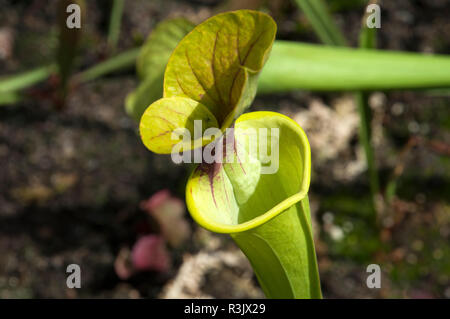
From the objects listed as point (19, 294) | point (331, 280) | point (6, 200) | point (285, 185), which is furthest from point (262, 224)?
point (6, 200)

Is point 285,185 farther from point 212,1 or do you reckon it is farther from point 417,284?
point 212,1

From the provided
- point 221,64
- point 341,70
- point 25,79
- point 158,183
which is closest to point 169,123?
point 221,64

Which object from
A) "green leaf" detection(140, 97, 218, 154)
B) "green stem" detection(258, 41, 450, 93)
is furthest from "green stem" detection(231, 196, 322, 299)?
"green stem" detection(258, 41, 450, 93)

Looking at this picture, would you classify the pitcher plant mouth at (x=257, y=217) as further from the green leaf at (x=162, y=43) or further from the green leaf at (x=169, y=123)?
the green leaf at (x=162, y=43)

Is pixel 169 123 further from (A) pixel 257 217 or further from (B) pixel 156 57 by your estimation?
(B) pixel 156 57

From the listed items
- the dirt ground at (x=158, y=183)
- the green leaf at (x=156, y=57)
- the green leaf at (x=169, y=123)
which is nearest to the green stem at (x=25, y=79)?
the dirt ground at (x=158, y=183)

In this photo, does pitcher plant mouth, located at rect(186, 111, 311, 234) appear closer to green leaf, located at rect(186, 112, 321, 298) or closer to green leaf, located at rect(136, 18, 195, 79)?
green leaf, located at rect(186, 112, 321, 298)
